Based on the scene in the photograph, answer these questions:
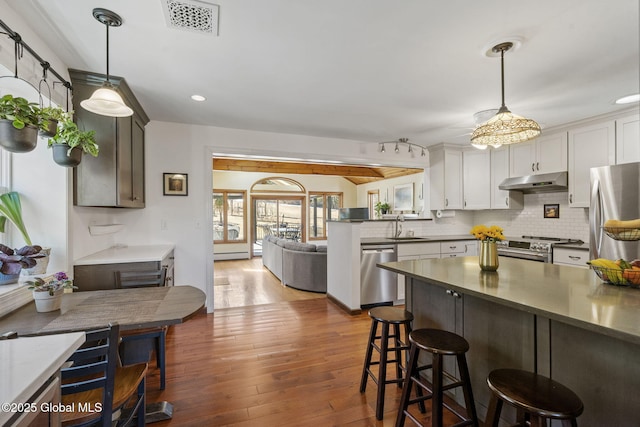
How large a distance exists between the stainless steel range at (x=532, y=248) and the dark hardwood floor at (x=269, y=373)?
84.6 inches

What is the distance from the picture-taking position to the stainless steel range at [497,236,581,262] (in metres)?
3.53

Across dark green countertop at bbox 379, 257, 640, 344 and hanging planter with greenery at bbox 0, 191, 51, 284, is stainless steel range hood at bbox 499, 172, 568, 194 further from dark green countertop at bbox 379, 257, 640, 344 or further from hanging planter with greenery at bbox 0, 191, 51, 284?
hanging planter with greenery at bbox 0, 191, 51, 284

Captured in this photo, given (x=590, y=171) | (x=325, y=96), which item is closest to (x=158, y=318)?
(x=325, y=96)

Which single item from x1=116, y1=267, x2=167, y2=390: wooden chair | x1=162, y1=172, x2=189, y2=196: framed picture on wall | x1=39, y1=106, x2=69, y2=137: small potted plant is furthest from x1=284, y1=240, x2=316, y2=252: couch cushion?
x1=39, y1=106, x2=69, y2=137: small potted plant

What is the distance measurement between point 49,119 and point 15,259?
0.77m

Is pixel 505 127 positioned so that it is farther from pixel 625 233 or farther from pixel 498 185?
pixel 498 185

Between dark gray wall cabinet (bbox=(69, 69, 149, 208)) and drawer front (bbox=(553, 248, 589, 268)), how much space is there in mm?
4644

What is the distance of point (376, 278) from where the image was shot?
12.7 ft

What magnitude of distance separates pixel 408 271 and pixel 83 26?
8.35ft

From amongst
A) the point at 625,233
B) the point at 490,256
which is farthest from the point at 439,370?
the point at 625,233

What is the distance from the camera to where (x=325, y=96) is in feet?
9.32

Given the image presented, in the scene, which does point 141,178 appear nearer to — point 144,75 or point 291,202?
point 144,75

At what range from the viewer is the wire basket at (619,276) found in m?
1.50

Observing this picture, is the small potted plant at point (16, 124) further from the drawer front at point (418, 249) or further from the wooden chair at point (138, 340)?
the drawer front at point (418, 249)
